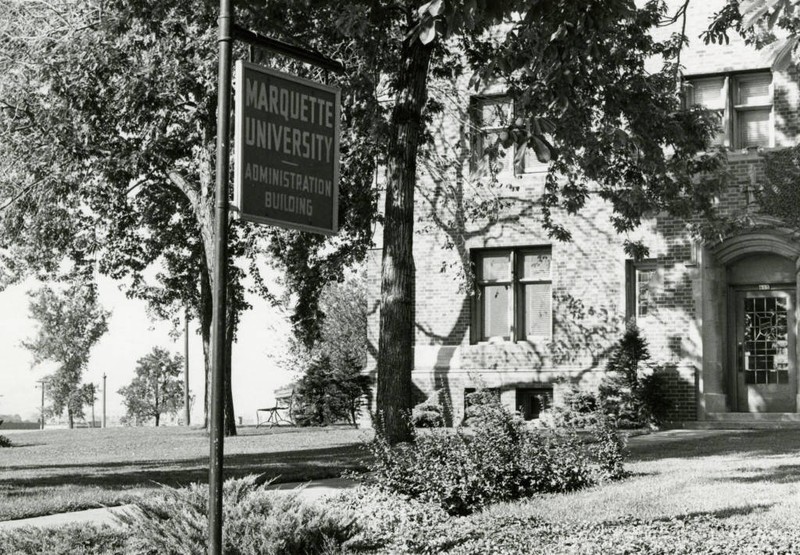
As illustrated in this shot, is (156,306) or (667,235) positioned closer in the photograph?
(667,235)

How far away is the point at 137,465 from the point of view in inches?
712

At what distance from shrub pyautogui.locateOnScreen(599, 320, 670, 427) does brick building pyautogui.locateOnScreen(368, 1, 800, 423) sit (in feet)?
2.49

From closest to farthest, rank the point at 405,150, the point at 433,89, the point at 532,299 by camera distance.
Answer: the point at 405,150 → the point at 433,89 → the point at 532,299

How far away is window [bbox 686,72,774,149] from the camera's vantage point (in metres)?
23.6

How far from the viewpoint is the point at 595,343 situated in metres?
24.5

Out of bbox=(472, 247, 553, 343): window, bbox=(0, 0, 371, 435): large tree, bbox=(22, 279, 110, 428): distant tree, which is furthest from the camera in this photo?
bbox=(22, 279, 110, 428): distant tree

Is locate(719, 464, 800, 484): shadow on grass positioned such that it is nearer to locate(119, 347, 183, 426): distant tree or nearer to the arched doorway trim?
the arched doorway trim

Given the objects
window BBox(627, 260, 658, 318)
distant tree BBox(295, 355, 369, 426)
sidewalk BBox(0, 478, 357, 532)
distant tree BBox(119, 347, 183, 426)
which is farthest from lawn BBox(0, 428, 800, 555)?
distant tree BBox(119, 347, 183, 426)

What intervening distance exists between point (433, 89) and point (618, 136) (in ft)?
25.7

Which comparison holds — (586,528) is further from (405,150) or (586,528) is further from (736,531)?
(405,150)

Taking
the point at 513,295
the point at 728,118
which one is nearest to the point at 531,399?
the point at 513,295

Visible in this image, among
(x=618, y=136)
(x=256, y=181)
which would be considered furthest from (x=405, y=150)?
(x=256, y=181)

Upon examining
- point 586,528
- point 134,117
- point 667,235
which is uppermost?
point 134,117

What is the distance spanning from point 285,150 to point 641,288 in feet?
60.0
